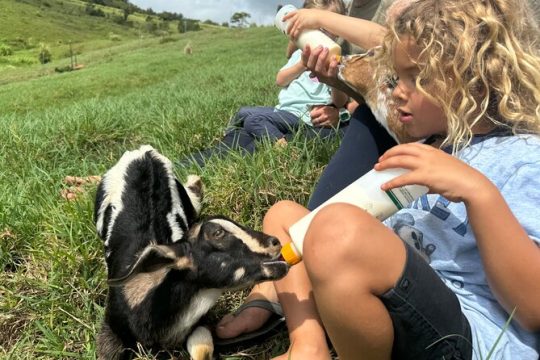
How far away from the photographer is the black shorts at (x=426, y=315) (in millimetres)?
1496

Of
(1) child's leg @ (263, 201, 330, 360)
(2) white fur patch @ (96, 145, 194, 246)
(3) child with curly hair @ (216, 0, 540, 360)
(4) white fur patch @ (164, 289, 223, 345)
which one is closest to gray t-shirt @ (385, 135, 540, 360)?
(3) child with curly hair @ (216, 0, 540, 360)

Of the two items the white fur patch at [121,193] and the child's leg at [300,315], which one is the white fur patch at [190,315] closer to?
the child's leg at [300,315]

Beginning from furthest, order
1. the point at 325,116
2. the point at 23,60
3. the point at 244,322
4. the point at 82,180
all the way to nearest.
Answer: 1. the point at 23,60
2. the point at 325,116
3. the point at 82,180
4. the point at 244,322

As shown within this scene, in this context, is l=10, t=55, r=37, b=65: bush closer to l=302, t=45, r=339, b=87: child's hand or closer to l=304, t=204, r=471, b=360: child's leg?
l=302, t=45, r=339, b=87: child's hand

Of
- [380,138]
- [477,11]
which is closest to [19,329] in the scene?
[380,138]

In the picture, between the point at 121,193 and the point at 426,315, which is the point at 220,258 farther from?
the point at 121,193

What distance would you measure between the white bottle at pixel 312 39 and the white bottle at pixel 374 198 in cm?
99

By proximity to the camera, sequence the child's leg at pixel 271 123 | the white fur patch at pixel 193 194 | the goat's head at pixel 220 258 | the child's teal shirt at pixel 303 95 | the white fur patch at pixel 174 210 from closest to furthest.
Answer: the goat's head at pixel 220 258 < the white fur patch at pixel 174 210 < the white fur patch at pixel 193 194 < the child's leg at pixel 271 123 < the child's teal shirt at pixel 303 95

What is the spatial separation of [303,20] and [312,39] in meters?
0.10

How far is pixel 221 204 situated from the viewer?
3.00 metres

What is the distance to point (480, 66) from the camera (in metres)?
1.75

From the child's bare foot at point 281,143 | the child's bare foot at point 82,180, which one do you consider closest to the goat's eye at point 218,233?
the child's bare foot at point 281,143

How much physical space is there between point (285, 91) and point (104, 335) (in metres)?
2.52

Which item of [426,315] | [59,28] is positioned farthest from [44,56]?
[426,315]
